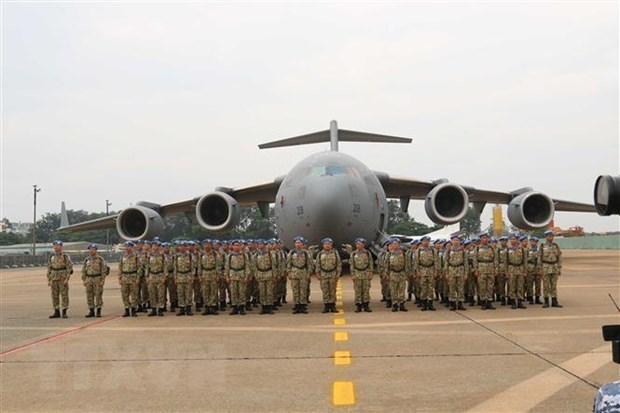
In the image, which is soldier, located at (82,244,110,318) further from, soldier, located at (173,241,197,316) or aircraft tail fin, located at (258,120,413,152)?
aircraft tail fin, located at (258,120,413,152)

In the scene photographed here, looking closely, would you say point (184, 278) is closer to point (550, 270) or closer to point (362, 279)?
point (362, 279)

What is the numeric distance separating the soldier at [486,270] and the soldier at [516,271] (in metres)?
0.31

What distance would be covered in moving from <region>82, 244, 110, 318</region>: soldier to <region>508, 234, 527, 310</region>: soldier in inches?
304

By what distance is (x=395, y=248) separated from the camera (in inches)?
450

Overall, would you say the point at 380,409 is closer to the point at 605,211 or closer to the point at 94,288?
the point at 605,211

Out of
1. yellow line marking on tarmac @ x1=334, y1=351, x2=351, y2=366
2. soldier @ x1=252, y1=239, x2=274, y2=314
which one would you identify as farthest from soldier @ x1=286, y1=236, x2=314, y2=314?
yellow line marking on tarmac @ x1=334, y1=351, x2=351, y2=366

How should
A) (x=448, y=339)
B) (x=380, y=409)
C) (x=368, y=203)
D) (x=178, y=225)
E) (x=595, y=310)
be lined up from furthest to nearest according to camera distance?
(x=178, y=225), (x=368, y=203), (x=595, y=310), (x=448, y=339), (x=380, y=409)

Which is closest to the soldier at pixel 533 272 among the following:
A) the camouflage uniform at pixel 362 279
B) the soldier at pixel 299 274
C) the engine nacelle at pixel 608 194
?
the camouflage uniform at pixel 362 279

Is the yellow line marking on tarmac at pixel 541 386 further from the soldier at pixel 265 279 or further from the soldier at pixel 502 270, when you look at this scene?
the soldier at pixel 265 279

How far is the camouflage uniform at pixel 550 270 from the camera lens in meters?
11.2

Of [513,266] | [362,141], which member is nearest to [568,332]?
[513,266]

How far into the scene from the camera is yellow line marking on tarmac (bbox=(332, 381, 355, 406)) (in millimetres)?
4922

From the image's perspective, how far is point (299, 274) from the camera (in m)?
11.1

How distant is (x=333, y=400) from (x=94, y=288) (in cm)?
764
